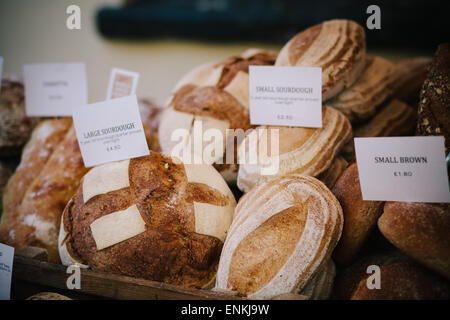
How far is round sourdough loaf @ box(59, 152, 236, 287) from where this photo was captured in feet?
3.71

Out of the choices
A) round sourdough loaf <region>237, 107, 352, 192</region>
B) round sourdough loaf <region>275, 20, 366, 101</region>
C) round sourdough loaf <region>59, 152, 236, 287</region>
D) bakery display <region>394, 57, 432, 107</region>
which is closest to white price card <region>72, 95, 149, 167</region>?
round sourdough loaf <region>59, 152, 236, 287</region>

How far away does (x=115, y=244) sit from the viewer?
1.13 meters

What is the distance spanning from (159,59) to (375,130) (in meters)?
2.19

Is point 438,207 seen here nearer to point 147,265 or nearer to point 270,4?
point 147,265

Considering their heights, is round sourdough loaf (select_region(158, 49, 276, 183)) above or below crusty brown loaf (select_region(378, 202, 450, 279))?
above

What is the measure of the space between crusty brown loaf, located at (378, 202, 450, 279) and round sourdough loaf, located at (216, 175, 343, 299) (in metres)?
0.16

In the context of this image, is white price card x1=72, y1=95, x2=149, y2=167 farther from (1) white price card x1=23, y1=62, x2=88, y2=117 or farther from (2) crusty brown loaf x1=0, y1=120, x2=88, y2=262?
(1) white price card x1=23, y1=62, x2=88, y2=117

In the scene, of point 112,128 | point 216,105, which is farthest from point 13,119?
point 216,105

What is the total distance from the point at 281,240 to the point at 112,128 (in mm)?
730

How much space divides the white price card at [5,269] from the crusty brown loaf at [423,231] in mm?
1214

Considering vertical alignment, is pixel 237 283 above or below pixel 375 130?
below

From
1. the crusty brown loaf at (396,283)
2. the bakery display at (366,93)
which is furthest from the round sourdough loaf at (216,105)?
the crusty brown loaf at (396,283)
